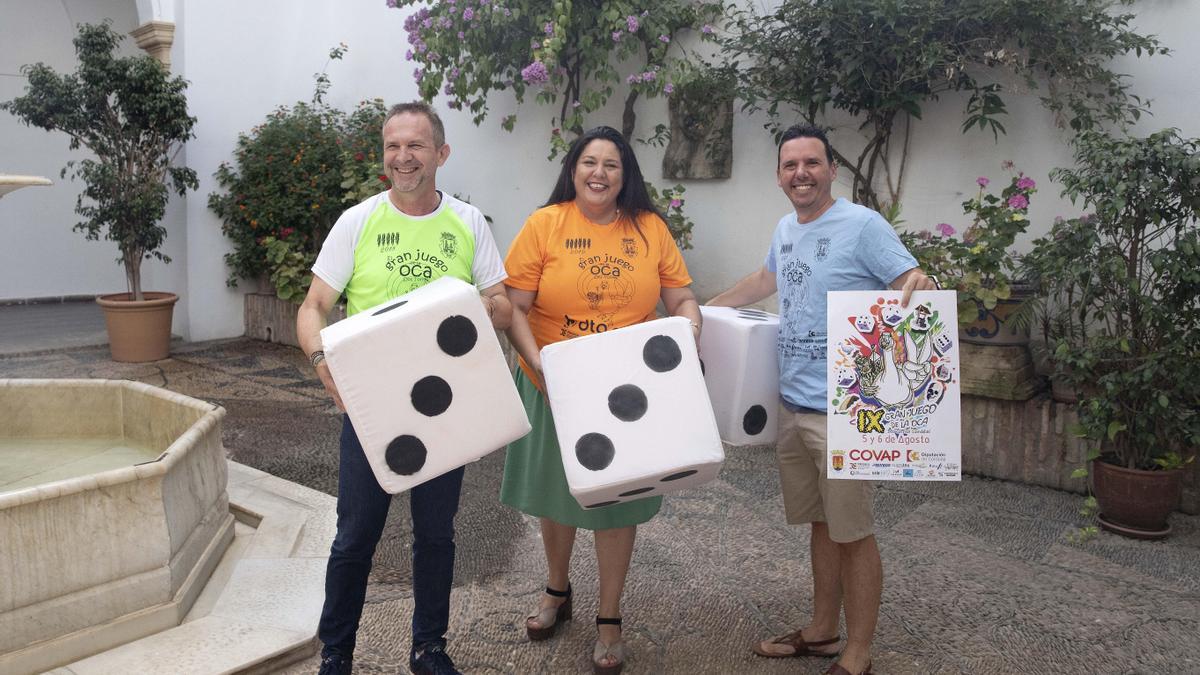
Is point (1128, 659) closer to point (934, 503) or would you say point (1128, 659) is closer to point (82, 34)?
point (934, 503)

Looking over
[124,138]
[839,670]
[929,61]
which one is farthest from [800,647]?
[124,138]

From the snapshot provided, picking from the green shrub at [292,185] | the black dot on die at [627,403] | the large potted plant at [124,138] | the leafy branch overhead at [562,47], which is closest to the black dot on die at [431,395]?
the black dot on die at [627,403]

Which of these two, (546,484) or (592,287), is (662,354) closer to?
(592,287)

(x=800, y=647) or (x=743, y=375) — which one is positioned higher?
(x=743, y=375)

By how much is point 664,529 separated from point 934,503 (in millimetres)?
1271

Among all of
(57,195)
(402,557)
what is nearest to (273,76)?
(57,195)

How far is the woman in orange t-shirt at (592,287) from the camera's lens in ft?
8.26

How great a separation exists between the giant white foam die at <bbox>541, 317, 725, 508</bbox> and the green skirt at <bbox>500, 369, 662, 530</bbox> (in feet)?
0.82

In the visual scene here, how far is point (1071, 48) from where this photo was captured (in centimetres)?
413

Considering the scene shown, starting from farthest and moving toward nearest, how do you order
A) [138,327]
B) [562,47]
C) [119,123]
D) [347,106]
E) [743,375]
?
[347,106], [138,327], [119,123], [562,47], [743,375]

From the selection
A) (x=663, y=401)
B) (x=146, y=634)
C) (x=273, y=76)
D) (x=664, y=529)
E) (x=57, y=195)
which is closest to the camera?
(x=663, y=401)

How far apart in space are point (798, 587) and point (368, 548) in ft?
5.28

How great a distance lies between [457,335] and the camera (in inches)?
84.0

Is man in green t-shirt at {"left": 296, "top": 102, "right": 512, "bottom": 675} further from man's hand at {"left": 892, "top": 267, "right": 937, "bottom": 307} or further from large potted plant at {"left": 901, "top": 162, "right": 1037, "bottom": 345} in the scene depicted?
large potted plant at {"left": 901, "top": 162, "right": 1037, "bottom": 345}
